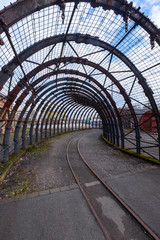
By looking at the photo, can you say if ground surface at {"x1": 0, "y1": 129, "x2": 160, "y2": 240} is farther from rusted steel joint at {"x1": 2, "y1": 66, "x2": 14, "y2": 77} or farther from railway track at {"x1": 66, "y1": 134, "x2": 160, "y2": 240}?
rusted steel joint at {"x1": 2, "y1": 66, "x2": 14, "y2": 77}

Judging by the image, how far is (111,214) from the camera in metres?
4.09

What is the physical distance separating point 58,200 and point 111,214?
235 cm

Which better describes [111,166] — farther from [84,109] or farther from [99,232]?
[84,109]

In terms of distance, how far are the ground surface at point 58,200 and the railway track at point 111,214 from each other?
176 mm

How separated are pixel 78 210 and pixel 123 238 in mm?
1765

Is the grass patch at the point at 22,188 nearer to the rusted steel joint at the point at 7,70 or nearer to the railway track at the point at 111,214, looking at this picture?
the railway track at the point at 111,214

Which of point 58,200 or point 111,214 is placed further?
point 58,200

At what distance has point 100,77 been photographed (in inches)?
530

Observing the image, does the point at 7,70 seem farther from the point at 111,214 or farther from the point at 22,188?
the point at 111,214

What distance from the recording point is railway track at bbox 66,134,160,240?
337cm

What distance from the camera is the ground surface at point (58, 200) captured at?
3542mm

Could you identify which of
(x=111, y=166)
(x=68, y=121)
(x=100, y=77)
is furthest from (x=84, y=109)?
(x=111, y=166)

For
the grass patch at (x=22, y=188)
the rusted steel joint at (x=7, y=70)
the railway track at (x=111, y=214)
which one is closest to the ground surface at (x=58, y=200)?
the grass patch at (x=22, y=188)

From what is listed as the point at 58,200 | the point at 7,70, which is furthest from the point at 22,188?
the point at 7,70
